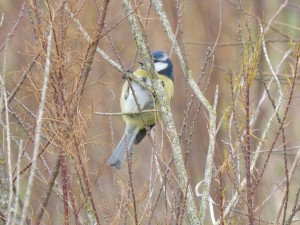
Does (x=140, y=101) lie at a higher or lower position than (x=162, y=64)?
lower

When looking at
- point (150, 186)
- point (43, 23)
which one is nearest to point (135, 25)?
point (43, 23)

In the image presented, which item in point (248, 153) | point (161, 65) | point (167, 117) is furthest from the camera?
point (161, 65)

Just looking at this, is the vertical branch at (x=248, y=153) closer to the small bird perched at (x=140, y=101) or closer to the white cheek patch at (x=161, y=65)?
the small bird perched at (x=140, y=101)

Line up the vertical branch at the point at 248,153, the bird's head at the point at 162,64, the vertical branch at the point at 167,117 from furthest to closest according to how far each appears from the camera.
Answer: the bird's head at the point at 162,64 < the vertical branch at the point at 167,117 < the vertical branch at the point at 248,153

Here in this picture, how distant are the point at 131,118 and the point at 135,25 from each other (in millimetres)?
1846

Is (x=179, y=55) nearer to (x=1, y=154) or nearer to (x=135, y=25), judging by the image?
(x=135, y=25)

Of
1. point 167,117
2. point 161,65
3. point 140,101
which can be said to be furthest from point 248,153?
point 161,65

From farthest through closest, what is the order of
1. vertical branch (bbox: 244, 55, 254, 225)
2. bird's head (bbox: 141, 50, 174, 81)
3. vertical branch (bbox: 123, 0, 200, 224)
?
bird's head (bbox: 141, 50, 174, 81)
vertical branch (bbox: 123, 0, 200, 224)
vertical branch (bbox: 244, 55, 254, 225)

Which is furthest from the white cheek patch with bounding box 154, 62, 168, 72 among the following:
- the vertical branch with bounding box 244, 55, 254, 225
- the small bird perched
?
the vertical branch with bounding box 244, 55, 254, 225

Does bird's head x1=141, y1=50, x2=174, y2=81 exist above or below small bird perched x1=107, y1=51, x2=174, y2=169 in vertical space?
above

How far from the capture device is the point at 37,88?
10.2 ft

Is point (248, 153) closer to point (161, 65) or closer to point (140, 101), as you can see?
point (140, 101)

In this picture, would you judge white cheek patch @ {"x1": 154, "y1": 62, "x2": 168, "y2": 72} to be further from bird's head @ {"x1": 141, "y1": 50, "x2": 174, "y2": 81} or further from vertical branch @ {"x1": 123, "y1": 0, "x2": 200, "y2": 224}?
vertical branch @ {"x1": 123, "y1": 0, "x2": 200, "y2": 224}

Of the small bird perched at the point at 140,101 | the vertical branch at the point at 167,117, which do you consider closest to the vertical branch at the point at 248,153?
the vertical branch at the point at 167,117
